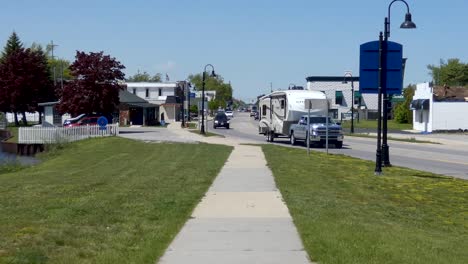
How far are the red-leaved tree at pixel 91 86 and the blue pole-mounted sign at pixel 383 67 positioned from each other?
4010 cm

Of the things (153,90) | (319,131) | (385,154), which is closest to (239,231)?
(385,154)

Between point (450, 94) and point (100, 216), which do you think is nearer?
point (100, 216)

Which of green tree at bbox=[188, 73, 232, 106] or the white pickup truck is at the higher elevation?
green tree at bbox=[188, 73, 232, 106]

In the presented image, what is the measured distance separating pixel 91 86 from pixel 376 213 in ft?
160

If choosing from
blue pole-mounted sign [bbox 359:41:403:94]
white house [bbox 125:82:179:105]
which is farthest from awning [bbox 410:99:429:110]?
white house [bbox 125:82:179:105]

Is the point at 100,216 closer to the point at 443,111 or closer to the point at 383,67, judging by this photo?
the point at 383,67

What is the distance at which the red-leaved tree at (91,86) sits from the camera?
5856 centimetres

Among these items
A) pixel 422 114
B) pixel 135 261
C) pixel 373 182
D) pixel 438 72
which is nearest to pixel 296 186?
pixel 373 182

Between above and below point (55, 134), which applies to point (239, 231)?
above

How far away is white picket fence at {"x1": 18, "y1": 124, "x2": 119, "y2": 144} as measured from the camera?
47.2m

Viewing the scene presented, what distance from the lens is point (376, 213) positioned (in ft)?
41.1

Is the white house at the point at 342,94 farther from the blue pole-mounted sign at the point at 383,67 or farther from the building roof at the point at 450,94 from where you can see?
the blue pole-mounted sign at the point at 383,67

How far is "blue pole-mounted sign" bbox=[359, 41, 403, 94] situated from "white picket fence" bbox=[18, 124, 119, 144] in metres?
29.1

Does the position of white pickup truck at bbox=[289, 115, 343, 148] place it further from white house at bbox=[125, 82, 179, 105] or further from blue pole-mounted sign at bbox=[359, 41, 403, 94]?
white house at bbox=[125, 82, 179, 105]
